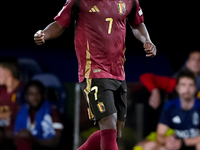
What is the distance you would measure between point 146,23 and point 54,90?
1.84 meters

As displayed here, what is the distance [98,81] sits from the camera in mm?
2732

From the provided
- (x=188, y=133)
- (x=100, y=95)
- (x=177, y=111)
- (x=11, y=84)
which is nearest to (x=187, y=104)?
(x=177, y=111)

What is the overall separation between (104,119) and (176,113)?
299cm

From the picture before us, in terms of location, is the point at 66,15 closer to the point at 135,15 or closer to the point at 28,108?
the point at 135,15

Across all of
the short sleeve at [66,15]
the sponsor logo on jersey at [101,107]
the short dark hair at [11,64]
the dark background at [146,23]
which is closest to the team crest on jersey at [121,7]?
the short sleeve at [66,15]

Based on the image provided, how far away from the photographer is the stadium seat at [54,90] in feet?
18.7

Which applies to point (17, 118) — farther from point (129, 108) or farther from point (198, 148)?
point (198, 148)

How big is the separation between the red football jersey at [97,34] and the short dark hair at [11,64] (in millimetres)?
3163

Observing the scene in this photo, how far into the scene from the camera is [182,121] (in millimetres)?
5402

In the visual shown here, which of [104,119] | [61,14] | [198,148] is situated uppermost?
[61,14]

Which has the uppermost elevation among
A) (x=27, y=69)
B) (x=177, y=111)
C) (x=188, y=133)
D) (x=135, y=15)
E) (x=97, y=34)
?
(x=135, y=15)

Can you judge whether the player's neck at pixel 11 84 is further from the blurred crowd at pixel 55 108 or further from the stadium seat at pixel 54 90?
the stadium seat at pixel 54 90

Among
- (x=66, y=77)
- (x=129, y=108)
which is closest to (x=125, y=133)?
(x=129, y=108)

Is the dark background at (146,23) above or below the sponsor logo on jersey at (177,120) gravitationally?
above
